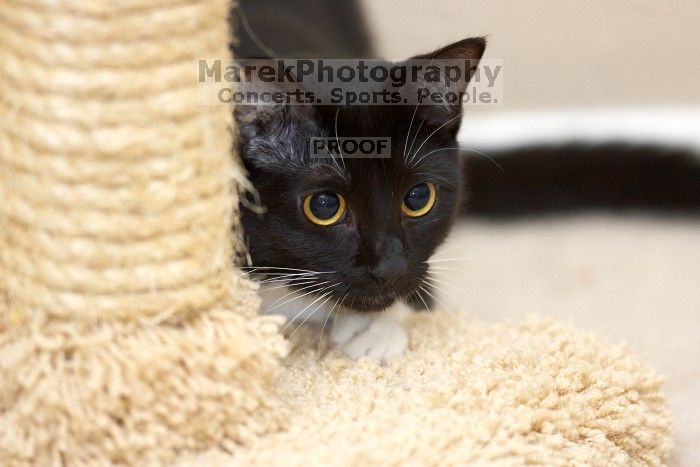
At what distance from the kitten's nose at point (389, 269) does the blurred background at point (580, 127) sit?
60 centimetres

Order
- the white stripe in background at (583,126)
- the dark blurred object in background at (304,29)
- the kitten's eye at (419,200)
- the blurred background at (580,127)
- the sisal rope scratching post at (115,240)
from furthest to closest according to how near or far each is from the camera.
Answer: the white stripe in background at (583,126) → the blurred background at (580,127) → the dark blurred object in background at (304,29) → the kitten's eye at (419,200) → the sisal rope scratching post at (115,240)

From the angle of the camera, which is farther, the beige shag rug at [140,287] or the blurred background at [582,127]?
the blurred background at [582,127]

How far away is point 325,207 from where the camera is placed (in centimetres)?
129

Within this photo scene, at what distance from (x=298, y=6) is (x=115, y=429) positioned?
1.53 metres

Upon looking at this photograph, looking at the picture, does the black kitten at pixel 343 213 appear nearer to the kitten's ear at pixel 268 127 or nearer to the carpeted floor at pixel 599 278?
the kitten's ear at pixel 268 127

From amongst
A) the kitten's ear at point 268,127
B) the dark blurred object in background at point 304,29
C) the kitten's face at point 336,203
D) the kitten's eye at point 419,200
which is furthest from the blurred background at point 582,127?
the kitten's ear at point 268,127

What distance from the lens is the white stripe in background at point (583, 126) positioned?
2473 mm

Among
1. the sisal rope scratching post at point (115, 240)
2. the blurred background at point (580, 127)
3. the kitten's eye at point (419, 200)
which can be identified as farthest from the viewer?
the blurred background at point (580, 127)

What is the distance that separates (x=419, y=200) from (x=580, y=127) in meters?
1.37

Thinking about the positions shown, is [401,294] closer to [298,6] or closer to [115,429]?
[115,429]

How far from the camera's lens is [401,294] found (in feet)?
4.31

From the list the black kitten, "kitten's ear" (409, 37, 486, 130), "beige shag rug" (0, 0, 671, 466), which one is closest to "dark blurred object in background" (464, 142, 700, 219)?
"kitten's ear" (409, 37, 486, 130)

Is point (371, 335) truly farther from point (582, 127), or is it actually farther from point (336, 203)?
point (582, 127)

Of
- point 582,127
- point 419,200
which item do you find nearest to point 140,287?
point 419,200
